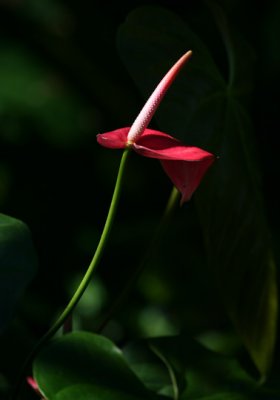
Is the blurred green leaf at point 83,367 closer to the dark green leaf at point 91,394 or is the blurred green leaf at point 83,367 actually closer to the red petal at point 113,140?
the dark green leaf at point 91,394

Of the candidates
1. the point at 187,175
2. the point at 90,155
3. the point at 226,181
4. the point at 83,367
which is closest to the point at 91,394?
the point at 83,367

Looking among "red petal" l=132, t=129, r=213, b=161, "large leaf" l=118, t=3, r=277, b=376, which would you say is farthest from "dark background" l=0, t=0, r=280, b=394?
"red petal" l=132, t=129, r=213, b=161

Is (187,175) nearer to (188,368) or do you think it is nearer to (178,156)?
(178,156)

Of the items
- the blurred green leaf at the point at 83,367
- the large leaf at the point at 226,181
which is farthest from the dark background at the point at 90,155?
the blurred green leaf at the point at 83,367

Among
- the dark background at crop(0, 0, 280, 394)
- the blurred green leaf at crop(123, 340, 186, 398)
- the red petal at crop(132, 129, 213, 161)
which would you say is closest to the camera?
the red petal at crop(132, 129, 213, 161)

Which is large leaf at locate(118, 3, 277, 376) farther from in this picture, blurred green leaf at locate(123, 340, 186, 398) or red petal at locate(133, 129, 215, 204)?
red petal at locate(133, 129, 215, 204)
